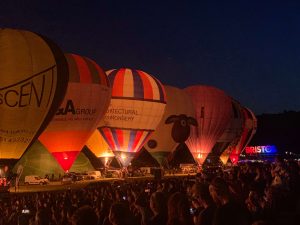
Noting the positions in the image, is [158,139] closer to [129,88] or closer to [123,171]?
[123,171]

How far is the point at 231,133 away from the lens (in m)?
33.2

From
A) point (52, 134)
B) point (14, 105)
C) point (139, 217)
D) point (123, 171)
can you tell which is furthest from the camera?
point (123, 171)

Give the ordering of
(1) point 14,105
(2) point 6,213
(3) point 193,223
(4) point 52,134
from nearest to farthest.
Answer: (3) point 193,223, (2) point 6,213, (1) point 14,105, (4) point 52,134

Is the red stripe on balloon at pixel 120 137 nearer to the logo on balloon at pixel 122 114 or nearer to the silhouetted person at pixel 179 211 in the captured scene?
the logo on balloon at pixel 122 114

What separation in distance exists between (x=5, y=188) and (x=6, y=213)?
7683 mm

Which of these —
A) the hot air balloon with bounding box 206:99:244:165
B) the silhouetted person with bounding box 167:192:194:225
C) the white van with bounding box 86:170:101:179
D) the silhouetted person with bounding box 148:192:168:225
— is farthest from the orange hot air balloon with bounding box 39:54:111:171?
the silhouetted person with bounding box 167:192:194:225

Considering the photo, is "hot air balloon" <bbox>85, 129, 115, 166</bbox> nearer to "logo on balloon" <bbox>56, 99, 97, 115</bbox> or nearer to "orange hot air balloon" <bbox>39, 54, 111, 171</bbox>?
"orange hot air balloon" <bbox>39, 54, 111, 171</bbox>

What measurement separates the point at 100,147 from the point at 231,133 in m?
11.7

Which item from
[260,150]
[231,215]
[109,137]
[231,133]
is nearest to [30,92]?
[109,137]

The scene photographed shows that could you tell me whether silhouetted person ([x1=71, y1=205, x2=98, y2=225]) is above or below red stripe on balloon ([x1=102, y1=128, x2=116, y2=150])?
below

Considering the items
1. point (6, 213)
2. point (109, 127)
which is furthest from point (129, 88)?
point (6, 213)

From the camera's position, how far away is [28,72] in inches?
606

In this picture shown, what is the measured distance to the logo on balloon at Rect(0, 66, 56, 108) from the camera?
14.9 meters

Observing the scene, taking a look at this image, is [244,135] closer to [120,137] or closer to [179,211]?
[120,137]
